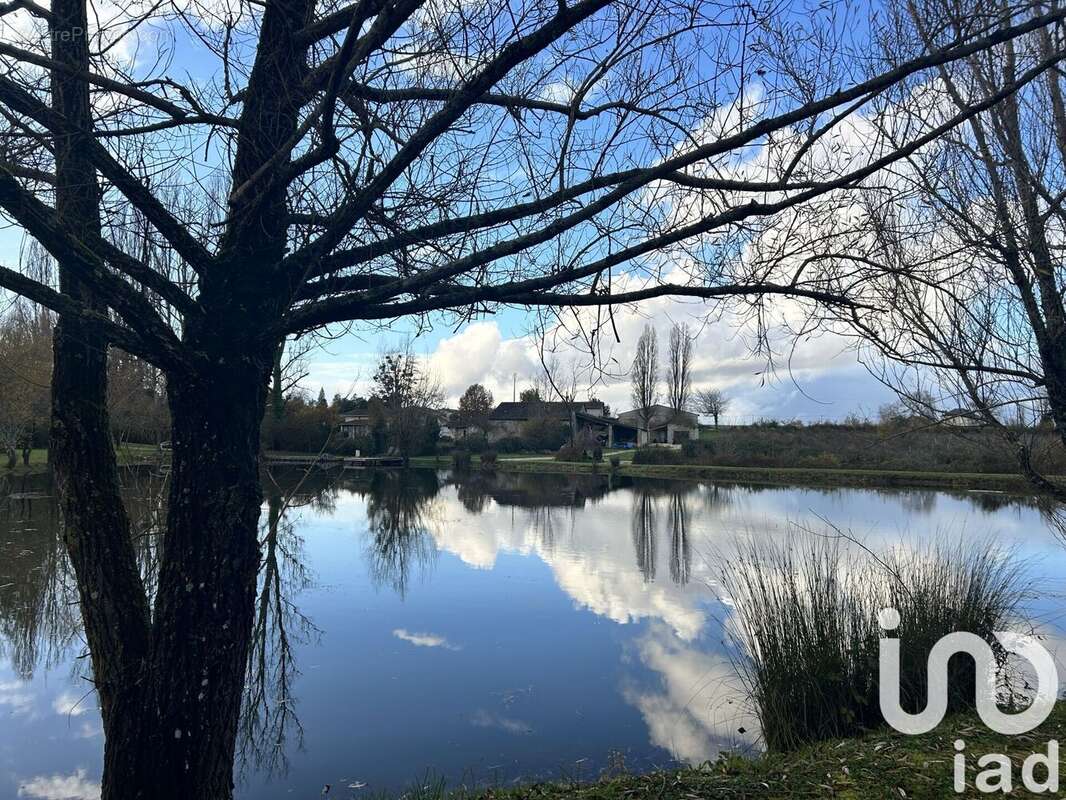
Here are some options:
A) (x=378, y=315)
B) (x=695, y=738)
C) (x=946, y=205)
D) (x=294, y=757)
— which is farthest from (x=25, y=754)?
(x=946, y=205)

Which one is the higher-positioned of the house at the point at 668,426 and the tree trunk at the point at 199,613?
the house at the point at 668,426

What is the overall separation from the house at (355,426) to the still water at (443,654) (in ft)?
101

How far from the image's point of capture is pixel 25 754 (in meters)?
6.25

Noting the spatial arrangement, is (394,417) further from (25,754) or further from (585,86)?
(585,86)

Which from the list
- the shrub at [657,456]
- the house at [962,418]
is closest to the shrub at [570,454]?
the shrub at [657,456]

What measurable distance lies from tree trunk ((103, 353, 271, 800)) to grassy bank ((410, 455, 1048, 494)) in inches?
1075

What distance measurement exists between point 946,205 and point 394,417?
145 feet

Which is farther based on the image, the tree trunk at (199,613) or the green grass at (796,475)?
the green grass at (796,475)

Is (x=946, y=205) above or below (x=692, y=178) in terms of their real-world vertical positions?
above

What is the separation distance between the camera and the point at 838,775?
3.81 m

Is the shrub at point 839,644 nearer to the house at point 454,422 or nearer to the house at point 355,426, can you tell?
the house at point 355,426

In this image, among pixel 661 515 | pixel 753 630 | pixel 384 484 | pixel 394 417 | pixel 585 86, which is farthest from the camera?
pixel 394 417

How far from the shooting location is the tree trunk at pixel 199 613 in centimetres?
243

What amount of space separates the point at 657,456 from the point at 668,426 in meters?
14.7
